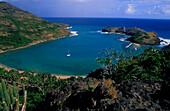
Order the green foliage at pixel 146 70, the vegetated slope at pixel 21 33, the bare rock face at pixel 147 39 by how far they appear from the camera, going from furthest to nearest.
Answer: the bare rock face at pixel 147 39 < the vegetated slope at pixel 21 33 < the green foliage at pixel 146 70

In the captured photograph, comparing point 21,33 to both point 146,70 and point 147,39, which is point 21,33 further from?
point 146,70

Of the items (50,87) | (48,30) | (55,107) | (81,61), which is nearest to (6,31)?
(48,30)

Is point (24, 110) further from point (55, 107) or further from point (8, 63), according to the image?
point (8, 63)

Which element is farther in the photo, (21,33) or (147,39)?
(21,33)

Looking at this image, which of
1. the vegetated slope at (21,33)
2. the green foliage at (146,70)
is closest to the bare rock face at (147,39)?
the green foliage at (146,70)

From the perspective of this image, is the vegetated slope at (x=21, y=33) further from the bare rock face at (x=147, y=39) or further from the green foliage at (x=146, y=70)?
the green foliage at (x=146, y=70)

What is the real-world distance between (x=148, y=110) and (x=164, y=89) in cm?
436

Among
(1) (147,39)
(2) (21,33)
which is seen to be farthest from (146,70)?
(2) (21,33)

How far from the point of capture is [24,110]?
730 inches

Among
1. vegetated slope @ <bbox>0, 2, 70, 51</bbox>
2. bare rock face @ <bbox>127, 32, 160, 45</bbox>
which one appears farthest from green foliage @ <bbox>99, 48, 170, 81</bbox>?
vegetated slope @ <bbox>0, 2, 70, 51</bbox>

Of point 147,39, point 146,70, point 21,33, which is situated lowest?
point 21,33

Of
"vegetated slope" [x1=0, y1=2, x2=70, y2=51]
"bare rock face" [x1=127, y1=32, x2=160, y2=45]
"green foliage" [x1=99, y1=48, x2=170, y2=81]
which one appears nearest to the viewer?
"green foliage" [x1=99, y1=48, x2=170, y2=81]

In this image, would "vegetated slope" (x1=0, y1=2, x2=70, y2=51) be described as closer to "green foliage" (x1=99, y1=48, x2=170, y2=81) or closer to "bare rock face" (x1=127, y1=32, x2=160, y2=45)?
"bare rock face" (x1=127, y1=32, x2=160, y2=45)

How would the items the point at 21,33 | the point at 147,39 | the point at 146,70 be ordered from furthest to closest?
the point at 21,33
the point at 147,39
the point at 146,70
